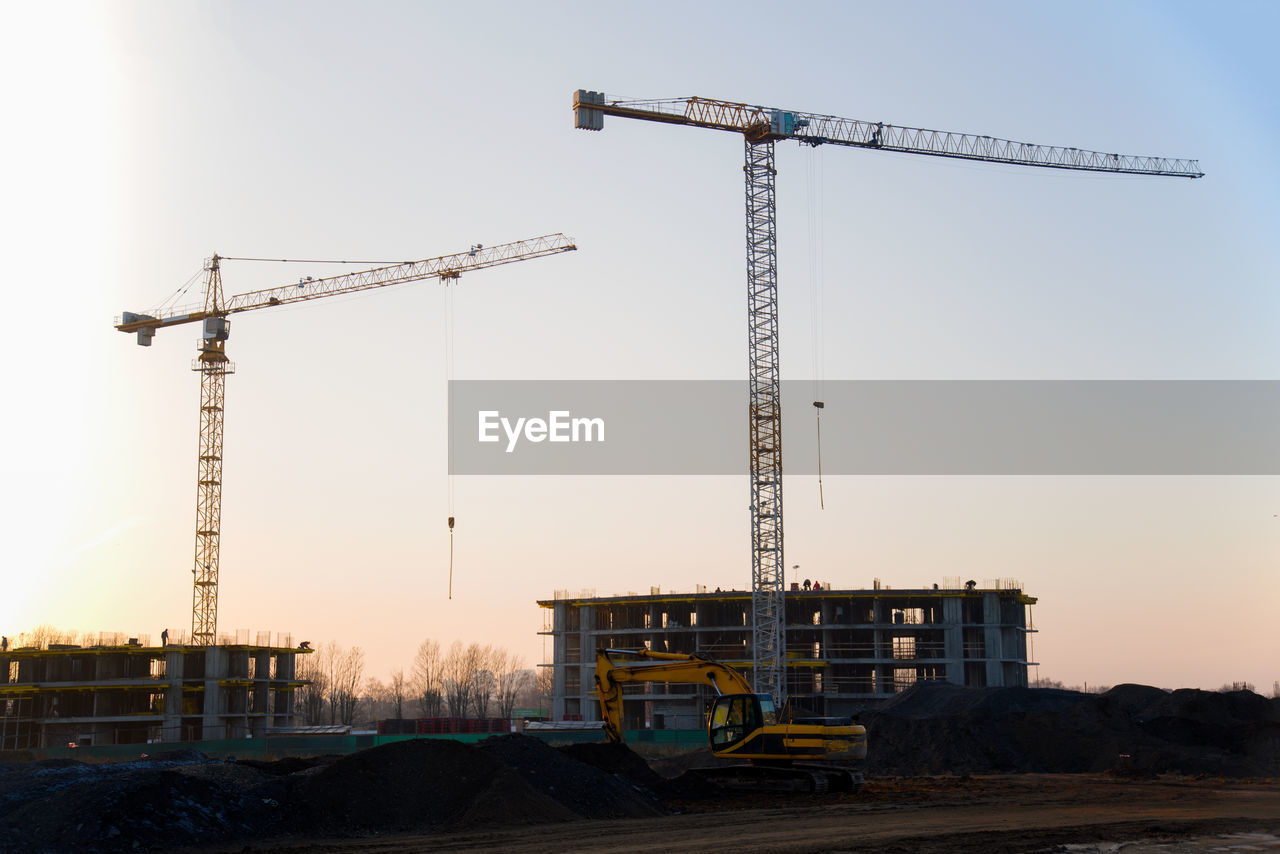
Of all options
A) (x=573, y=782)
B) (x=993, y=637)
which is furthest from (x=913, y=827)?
(x=993, y=637)

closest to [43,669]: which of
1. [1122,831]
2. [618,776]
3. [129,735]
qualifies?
[129,735]

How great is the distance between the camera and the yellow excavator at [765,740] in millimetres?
34469

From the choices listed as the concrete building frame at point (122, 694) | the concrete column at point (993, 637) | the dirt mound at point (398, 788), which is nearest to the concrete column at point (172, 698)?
the concrete building frame at point (122, 694)

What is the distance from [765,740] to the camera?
1385 inches

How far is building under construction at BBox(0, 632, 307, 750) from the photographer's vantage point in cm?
8562

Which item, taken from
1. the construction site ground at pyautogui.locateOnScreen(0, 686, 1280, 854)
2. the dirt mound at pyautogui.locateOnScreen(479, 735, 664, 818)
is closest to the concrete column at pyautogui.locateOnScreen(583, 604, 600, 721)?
the construction site ground at pyautogui.locateOnScreen(0, 686, 1280, 854)

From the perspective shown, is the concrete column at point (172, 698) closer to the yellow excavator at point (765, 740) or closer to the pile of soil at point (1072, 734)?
the pile of soil at point (1072, 734)

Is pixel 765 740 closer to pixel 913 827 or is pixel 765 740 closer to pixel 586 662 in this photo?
pixel 913 827

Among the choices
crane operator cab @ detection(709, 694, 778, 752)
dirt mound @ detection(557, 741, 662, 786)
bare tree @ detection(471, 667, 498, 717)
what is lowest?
bare tree @ detection(471, 667, 498, 717)

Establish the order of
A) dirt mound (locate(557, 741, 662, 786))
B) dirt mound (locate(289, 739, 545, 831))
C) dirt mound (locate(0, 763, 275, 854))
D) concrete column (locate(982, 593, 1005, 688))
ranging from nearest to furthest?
dirt mound (locate(0, 763, 275, 854)) → dirt mound (locate(289, 739, 545, 831)) → dirt mound (locate(557, 741, 662, 786)) → concrete column (locate(982, 593, 1005, 688))

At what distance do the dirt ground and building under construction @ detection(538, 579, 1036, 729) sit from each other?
5317cm

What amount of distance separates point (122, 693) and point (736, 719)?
67.3m

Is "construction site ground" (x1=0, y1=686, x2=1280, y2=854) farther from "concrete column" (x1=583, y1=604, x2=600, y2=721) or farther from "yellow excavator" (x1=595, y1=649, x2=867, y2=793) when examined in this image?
"concrete column" (x1=583, y1=604, x2=600, y2=721)

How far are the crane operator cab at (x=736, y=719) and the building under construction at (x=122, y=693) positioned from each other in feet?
200
